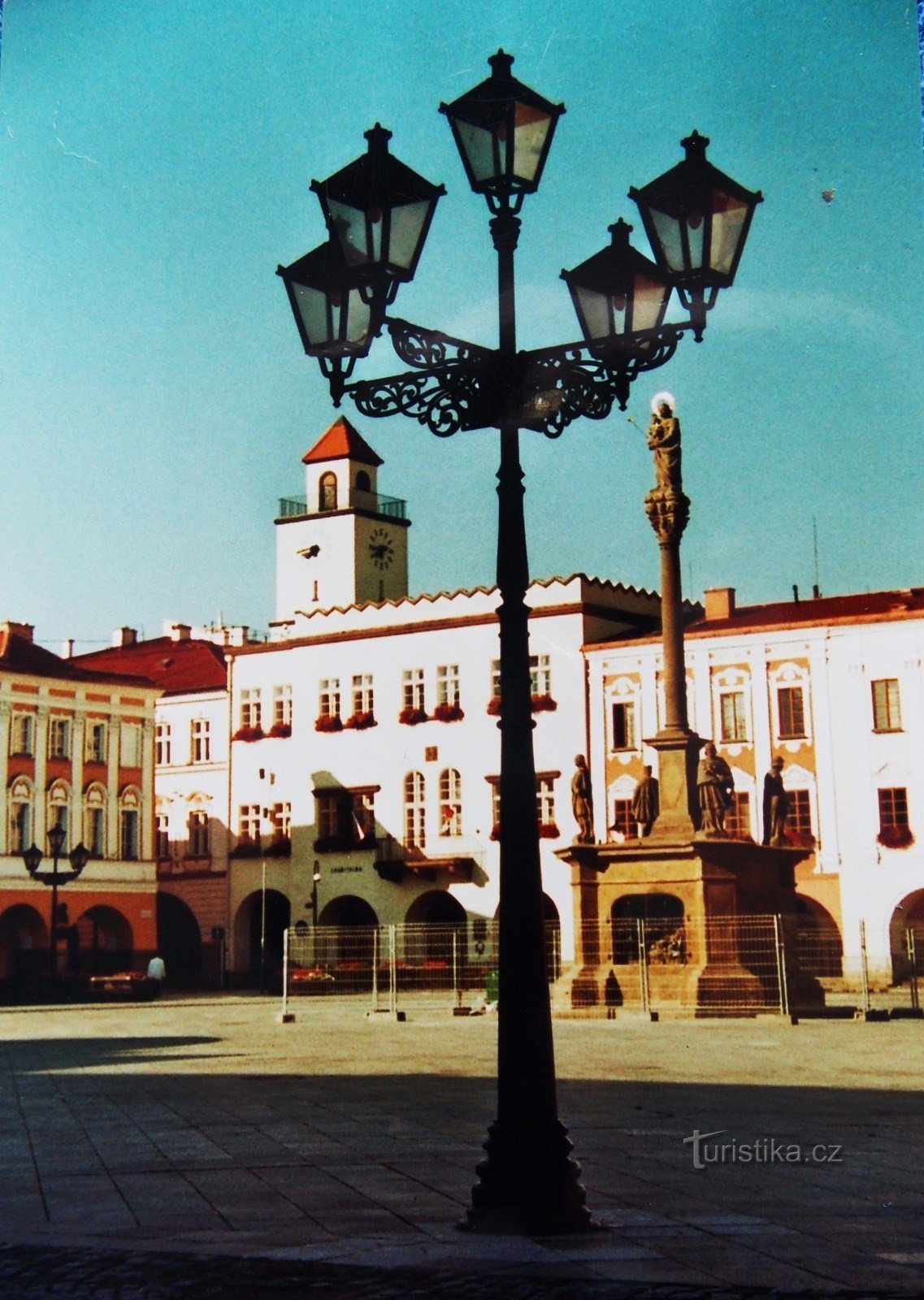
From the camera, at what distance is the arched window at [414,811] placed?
6481cm

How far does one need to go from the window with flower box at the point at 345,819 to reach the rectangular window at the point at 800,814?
53.1 ft

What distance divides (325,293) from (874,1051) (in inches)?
681

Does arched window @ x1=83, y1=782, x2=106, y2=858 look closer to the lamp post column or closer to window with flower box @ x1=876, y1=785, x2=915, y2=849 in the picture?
window with flower box @ x1=876, y1=785, x2=915, y2=849

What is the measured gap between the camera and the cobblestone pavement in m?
8.34

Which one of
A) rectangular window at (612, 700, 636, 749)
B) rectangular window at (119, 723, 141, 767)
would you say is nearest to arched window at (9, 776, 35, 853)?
rectangular window at (119, 723, 141, 767)

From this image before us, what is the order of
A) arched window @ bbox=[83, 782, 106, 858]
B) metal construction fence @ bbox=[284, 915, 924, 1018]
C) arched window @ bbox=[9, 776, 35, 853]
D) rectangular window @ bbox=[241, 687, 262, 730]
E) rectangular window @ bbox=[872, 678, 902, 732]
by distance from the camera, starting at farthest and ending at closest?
rectangular window @ bbox=[241, 687, 262, 730]
arched window @ bbox=[83, 782, 106, 858]
arched window @ bbox=[9, 776, 35, 853]
rectangular window @ bbox=[872, 678, 902, 732]
metal construction fence @ bbox=[284, 915, 924, 1018]

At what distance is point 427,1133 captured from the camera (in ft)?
48.3

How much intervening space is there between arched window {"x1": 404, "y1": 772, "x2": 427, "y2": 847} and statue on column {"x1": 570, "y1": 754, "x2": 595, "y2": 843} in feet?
97.5

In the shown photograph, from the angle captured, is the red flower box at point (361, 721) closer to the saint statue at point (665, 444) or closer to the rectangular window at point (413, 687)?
the rectangular window at point (413, 687)

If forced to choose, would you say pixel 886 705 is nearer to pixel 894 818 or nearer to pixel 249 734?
pixel 894 818

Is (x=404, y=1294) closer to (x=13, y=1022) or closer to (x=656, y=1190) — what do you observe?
(x=656, y=1190)

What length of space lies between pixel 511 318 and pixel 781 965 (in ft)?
74.2

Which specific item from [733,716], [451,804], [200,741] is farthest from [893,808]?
[200,741]

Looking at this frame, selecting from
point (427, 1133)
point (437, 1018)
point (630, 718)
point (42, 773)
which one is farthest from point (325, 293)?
point (42, 773)
